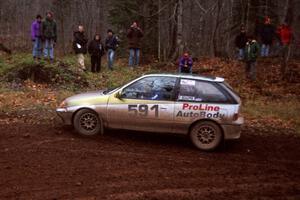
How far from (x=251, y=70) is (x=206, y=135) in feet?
34.2

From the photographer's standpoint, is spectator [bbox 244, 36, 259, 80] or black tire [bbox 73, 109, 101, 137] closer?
black tire [bbox 73, 109, 101, 137]

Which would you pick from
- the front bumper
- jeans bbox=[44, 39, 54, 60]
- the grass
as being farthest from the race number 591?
jeans bbox=[44, 39, 54, 60]

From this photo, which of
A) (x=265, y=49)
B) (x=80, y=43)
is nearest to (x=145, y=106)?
(x=80, y=43)

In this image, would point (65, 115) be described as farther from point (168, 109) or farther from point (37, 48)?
point (37, 48)

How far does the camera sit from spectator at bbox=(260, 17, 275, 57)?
75.6 feet

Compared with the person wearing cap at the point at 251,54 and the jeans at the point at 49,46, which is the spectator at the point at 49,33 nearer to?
the jeans at the point at 49,46

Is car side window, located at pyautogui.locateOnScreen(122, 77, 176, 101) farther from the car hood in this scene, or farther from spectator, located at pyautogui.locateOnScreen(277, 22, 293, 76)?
spectator, located at pyautogui.locateOnScreen(277, 22, 293, 76)

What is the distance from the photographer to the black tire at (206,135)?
11188 millimetres

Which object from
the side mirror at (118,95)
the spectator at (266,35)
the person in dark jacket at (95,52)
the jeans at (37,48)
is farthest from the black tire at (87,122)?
the spectator at (266,35)

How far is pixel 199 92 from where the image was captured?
37.1ft

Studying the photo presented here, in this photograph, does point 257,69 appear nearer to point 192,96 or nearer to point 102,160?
point 192,96

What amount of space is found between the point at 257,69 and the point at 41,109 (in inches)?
481

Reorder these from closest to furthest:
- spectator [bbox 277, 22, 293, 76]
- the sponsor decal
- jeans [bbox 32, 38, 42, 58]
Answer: the sponsor decal → jeans [bbox 32, 38, 42, 58] → spectator [bbox 277, 22, 293, 76]

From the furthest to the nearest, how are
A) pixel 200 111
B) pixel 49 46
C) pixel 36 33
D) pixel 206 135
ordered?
pixel 49 46, pixel 36 33, pixel 206 135, pixel 200 111
